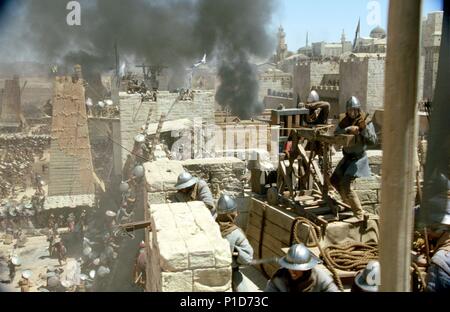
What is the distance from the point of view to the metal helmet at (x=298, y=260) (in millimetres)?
3090

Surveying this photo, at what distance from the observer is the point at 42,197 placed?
22.5 m

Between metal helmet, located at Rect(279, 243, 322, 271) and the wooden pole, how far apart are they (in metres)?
0.77

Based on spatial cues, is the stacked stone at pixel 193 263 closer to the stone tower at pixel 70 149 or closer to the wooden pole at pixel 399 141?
the wooden pole at pixel 399 141

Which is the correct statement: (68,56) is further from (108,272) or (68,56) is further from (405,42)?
(405,42)

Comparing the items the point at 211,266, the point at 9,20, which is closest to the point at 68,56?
the point at 9,20

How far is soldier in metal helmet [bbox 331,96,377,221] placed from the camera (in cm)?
525

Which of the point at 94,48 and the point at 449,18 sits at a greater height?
the point at 94,48

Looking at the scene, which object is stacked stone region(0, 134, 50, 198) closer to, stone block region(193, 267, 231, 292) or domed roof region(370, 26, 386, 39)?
stone block region(193, 267, 231, 292)

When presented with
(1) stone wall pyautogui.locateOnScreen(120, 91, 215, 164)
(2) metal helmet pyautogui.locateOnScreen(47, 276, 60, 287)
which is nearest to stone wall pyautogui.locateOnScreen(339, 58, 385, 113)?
(1) stone wall pyautogui.locateOnScreen(120, 91, 215, 164)

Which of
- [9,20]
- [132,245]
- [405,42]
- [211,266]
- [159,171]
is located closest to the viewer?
[405,42]

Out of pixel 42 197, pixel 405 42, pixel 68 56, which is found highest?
pixel 68 56
